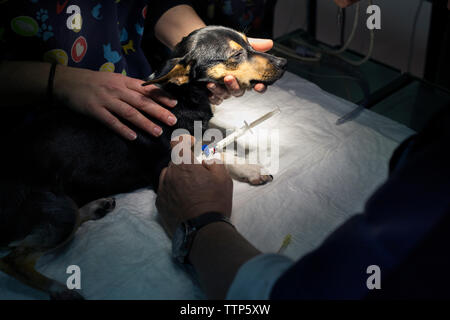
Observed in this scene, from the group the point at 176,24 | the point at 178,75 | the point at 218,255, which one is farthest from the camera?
the point at 176,24

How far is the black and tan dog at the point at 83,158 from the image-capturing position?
1258mm

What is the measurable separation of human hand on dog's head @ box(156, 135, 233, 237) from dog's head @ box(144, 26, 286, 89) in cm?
39

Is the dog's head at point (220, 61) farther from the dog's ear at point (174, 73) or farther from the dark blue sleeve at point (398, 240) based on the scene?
the dark blue sleeve at point (398, 240)

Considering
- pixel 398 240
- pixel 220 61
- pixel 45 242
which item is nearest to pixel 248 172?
pixel 220 61

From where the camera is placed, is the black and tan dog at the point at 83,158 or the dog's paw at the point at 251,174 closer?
the black and tan dog at the point at 83,158

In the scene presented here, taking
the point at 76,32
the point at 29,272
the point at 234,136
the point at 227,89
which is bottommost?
the point at 29,272

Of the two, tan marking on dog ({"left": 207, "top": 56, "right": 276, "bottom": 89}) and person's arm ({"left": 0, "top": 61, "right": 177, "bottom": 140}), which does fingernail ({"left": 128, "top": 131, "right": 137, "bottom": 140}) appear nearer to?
person's arm ({"left": 0, "top": 61, "right": 177, "bottom": 140})

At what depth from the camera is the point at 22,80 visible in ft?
4.65

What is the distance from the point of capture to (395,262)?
583 millimetres

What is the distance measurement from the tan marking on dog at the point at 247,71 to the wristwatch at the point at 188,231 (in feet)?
2.09

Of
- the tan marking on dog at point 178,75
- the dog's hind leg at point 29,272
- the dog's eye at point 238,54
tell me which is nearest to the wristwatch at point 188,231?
the dog's hind leg at point 29,272

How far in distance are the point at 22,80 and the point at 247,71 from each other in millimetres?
870

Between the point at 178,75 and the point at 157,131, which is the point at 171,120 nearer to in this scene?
the point at 157,131

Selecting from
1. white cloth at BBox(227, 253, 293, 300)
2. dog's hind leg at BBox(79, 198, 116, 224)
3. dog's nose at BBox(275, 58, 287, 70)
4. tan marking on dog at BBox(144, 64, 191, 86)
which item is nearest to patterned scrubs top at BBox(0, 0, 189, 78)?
tan marking on dog at BBox(144, 64, 191, 86)
